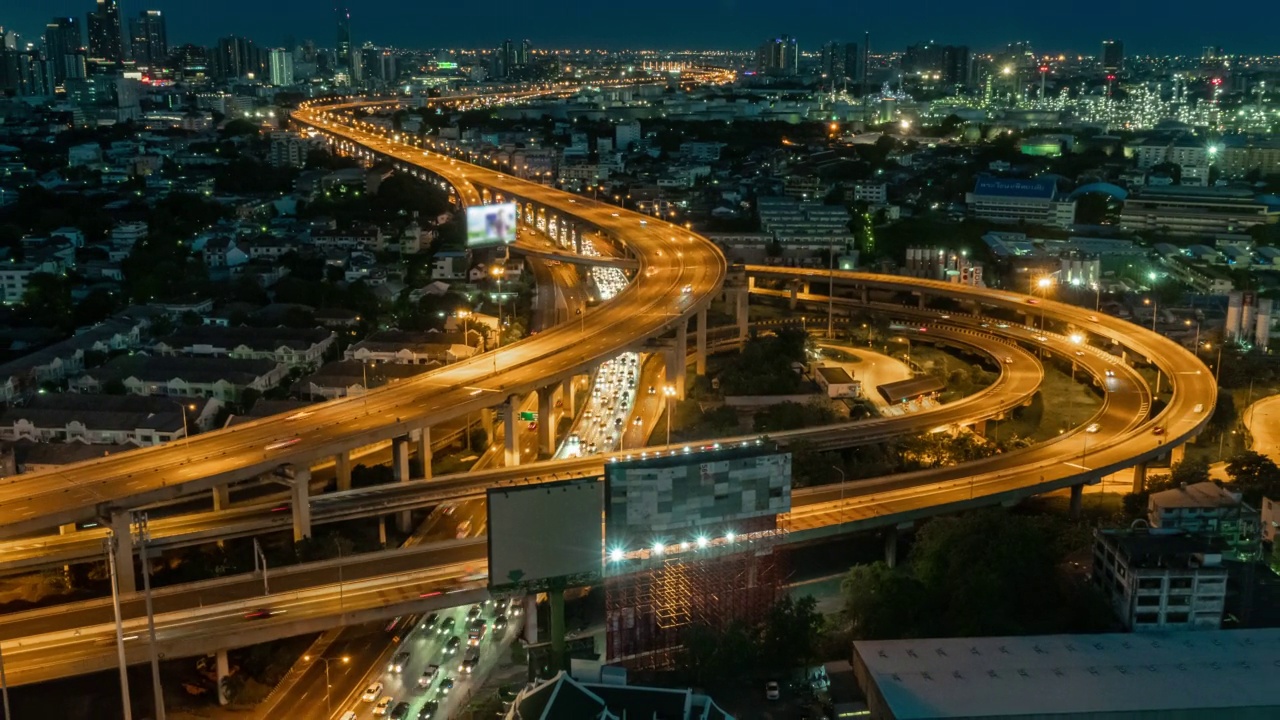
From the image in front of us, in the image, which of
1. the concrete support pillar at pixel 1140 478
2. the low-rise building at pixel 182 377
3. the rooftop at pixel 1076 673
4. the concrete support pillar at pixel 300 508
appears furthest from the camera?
the low-rise building at pixel 182 377

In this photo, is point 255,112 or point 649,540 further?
point 255,112

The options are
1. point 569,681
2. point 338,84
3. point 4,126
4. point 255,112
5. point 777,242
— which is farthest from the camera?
point 338,84

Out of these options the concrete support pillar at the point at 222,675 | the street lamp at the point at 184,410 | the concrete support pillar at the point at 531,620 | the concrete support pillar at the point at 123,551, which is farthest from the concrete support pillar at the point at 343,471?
the concrete support pillar at the point at 222,675

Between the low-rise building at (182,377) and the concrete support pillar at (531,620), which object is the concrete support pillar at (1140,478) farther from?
the low-rise building at (182,377)

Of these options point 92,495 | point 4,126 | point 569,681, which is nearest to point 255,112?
point 4,126

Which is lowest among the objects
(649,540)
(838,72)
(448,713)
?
(448,713)

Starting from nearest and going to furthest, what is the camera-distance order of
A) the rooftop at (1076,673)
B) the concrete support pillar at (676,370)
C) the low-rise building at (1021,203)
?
the rooftop at (1076,673)
the concrete support pillar at (676,370)
the low-rise building at (1021,203)

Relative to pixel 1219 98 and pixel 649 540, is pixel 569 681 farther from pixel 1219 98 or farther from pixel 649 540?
pixel 1219 98
